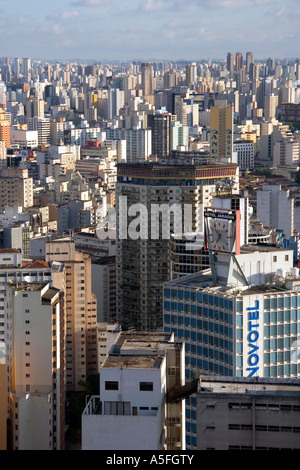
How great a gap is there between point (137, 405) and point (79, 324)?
5.93 metres

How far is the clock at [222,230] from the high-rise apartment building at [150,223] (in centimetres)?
485

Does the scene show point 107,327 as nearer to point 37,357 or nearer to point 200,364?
point 37,357

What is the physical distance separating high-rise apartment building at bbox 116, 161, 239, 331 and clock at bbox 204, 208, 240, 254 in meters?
4.85

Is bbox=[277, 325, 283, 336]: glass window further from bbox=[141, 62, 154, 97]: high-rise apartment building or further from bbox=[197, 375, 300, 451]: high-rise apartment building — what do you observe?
bbox=[141, 62, 154, 97]: high-rise apartment building

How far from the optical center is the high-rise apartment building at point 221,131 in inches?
939

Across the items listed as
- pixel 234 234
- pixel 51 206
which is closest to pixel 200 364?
pixel 234 234

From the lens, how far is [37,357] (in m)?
A: 8.83

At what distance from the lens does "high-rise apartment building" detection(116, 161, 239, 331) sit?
1293cm

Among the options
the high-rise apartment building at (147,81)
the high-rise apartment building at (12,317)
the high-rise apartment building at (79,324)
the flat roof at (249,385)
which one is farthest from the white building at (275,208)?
the high-rise apartment building at (147,81)

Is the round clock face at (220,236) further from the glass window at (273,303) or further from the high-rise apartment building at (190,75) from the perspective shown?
the high-rise apartment building at (190,75)

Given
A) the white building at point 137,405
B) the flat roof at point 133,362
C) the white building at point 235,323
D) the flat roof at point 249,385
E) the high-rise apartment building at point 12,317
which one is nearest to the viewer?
the white building at point 137,405

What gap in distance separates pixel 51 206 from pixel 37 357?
448 inches

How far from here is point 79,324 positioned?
1134 cm

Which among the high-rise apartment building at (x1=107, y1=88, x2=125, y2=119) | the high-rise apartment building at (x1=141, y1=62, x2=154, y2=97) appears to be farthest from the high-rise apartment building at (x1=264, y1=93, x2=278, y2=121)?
the high-rise apartment building at (x1=141, y1=62, x2=154, y2=97)
